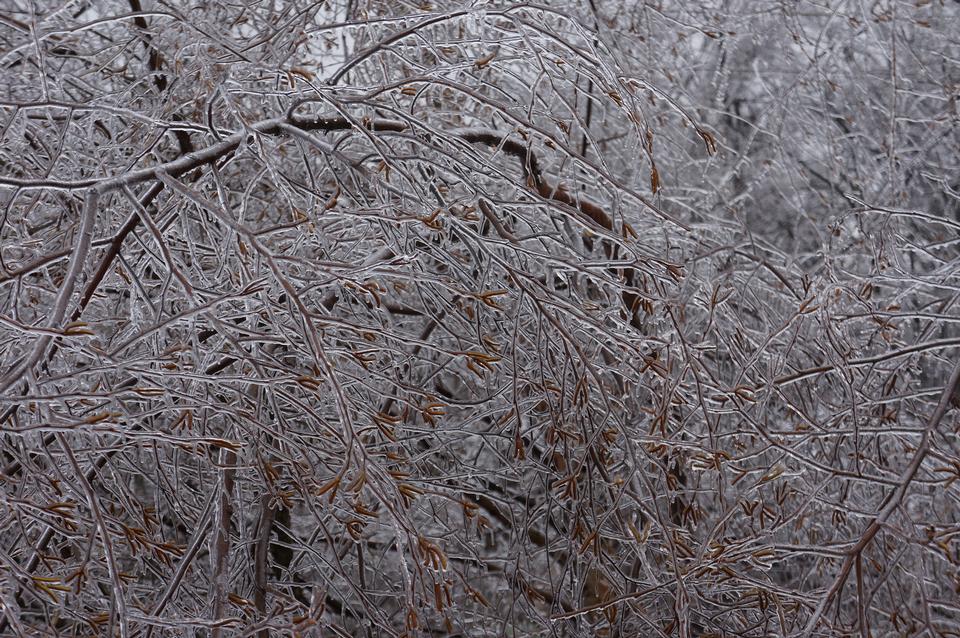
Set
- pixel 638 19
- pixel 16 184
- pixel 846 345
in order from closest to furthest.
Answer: pixel 16 184 < pixel 846 345 < pixel 638 19

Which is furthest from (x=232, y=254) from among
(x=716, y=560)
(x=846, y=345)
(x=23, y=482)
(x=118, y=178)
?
(x=846, y=345)

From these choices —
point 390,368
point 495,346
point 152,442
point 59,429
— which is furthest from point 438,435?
point 59,429

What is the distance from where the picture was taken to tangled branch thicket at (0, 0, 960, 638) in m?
2.06

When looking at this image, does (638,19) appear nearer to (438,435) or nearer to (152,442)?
(438,435)

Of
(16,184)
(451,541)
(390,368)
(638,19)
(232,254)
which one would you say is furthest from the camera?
(638,19)

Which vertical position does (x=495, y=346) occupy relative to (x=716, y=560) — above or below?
above

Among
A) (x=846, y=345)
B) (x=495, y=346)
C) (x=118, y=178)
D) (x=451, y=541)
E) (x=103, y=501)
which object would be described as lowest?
(x=451, y=541)

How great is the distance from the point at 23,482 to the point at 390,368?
111 cm

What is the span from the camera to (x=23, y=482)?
7.30ft

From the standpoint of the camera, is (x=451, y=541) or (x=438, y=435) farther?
(x=451, y=541)

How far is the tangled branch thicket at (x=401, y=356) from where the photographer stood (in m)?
2.06

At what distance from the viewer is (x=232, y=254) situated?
2.47 m

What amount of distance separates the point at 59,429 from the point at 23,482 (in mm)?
659

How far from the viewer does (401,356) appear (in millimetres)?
2887
